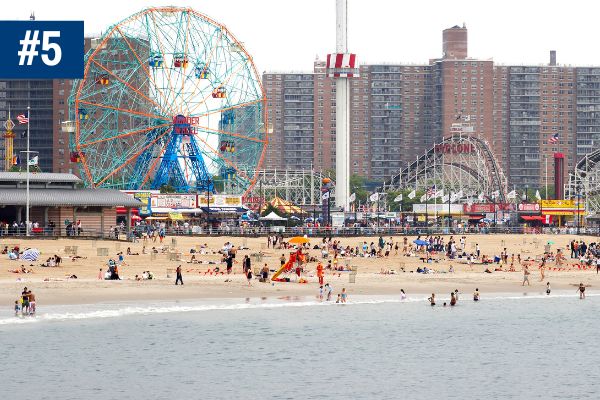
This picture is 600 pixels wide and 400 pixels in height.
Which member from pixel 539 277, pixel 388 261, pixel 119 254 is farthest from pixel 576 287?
pixel 119 254

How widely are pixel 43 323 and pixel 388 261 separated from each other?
31428mm

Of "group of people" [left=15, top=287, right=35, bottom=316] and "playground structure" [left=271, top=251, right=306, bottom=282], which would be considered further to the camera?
"playground structure" [left=271, top=251, right=306, bottom=282]

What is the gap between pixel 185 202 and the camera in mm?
114188

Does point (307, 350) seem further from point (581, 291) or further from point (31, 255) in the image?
point (31, 255)

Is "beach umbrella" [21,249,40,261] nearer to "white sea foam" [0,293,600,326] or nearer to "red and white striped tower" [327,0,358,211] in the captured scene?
"white sea foam" [0,293,600,326]

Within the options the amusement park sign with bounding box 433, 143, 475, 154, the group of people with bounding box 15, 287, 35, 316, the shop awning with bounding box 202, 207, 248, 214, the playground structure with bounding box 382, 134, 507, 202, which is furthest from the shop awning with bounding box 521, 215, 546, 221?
the group of people with bounding box 15, 287, 35, 316

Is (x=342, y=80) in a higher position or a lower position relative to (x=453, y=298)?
higher

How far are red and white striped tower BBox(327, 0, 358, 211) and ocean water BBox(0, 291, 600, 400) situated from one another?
258ft

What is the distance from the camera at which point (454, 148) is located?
177 metres

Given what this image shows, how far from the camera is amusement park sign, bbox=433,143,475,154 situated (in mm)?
174250

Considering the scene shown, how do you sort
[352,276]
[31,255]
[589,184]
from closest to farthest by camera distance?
[31,255] < [352,276] < [589,184]

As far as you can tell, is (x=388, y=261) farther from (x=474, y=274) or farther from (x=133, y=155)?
(x=133, y=155)

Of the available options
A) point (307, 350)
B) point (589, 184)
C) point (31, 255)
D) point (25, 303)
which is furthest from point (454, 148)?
point (25, 303)

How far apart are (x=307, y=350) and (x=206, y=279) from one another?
14468mm
